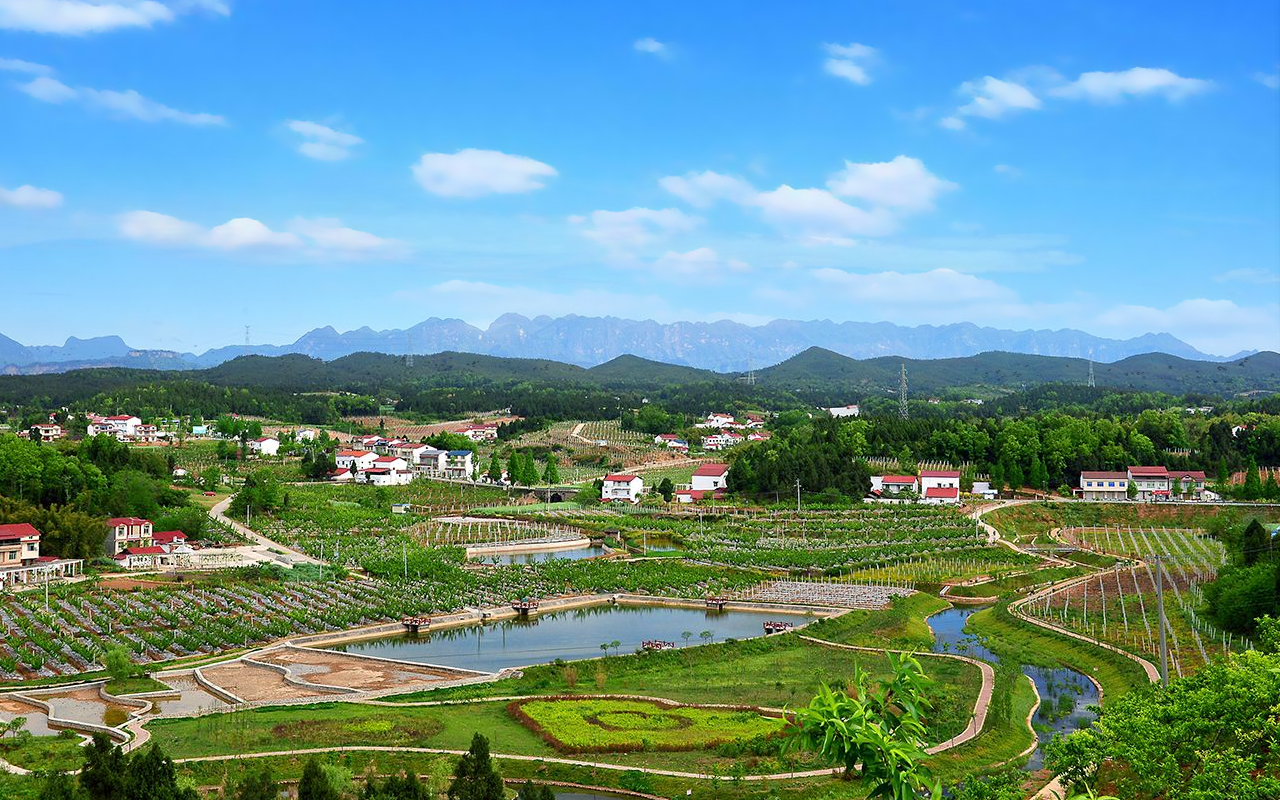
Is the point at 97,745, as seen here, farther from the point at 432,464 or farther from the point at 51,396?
the point at 51,396

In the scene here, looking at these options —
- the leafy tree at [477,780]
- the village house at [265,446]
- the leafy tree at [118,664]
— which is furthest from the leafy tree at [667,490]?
the leafy tree at [477,780]

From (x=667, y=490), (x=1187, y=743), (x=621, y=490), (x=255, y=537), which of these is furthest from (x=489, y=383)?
(x=1187, y=743)

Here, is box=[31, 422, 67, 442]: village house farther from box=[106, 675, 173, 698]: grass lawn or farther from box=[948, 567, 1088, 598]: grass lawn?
box=[948, 567, 1088, 598]: grass lawn

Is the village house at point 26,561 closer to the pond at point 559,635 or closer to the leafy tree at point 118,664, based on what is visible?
the leafy tree at point 118,664

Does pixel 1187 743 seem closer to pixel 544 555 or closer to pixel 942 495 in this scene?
pixel 544 555

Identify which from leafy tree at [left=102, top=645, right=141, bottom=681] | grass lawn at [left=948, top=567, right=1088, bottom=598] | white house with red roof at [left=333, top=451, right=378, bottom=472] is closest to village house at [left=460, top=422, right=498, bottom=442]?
white house with red roof at [left=333, top=451, right=378, bottom=472]

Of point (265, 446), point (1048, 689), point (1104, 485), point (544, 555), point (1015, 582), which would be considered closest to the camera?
point (1048, 689)
